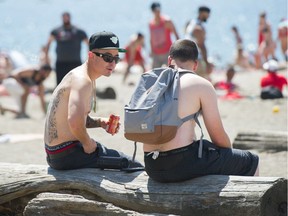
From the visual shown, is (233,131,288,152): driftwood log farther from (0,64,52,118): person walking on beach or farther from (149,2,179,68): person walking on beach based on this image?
(0,64,52,118): person walking on beach

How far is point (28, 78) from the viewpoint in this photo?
14.3 m

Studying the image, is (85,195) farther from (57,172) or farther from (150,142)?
(150,142)

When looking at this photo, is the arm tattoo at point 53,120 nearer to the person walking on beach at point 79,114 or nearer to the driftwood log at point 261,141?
the person walking on beach at point 79,114

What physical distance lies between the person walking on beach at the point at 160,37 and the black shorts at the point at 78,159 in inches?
315

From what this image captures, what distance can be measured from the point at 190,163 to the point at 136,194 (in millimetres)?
416

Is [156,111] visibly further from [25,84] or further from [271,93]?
[25,84]

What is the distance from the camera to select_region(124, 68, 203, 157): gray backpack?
5512 mm

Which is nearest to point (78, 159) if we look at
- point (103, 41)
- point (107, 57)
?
point (107, 57)

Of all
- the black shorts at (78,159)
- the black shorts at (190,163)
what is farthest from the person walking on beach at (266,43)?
the black shorts at (190,163)

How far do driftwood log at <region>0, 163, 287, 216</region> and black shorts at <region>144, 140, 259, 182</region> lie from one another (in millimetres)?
62

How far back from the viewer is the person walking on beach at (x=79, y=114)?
5879 millimetres

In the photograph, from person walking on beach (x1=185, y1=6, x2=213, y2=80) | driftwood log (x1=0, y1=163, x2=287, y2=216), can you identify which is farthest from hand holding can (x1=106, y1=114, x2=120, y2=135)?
person walking on beach (x1=185, y1=6, x2=213, y2=80)

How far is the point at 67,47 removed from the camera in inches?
520

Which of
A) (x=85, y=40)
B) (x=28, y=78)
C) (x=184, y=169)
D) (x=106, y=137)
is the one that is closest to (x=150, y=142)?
(x=184, y=169)
